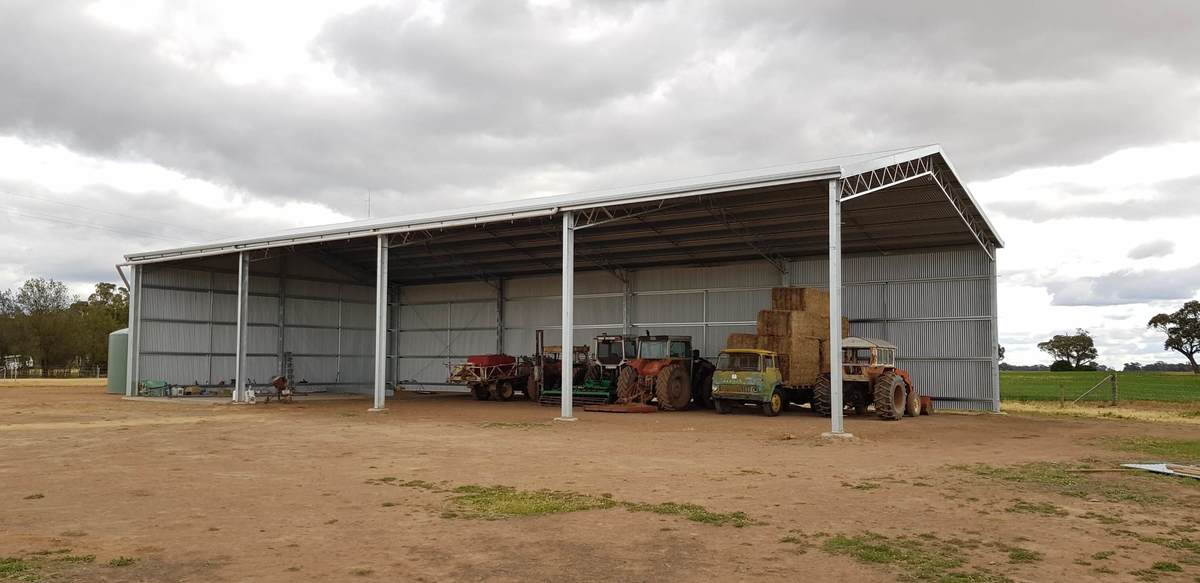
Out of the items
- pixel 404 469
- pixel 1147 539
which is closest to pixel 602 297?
pixel 404 469

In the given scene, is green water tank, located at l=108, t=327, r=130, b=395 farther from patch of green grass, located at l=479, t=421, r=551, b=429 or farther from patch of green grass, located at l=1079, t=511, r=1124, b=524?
patch of green grass, located at l=1079, t=511, r=1124, b=524

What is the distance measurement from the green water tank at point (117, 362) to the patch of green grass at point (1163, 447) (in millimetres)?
33868

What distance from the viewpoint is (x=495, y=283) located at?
36.0 metres

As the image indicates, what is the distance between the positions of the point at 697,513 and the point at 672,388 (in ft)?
52.1

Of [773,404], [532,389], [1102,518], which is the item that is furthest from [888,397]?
[532,389]

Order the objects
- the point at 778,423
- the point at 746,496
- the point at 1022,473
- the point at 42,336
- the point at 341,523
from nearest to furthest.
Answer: the point at 341,523
the point at 746,496
the point at 1022,473
the point at 778,423
the point at 42,336

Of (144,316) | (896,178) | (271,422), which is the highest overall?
(896,178)

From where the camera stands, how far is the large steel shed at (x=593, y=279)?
22219mm

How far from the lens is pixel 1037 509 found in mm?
8758

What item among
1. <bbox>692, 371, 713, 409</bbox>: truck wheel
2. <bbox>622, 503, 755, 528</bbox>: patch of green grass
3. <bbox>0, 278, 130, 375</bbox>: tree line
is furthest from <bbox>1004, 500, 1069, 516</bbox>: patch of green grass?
<bbox>0, 278, 130, 375</bbox>: tree line

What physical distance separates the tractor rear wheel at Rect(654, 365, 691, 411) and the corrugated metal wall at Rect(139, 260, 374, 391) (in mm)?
18121

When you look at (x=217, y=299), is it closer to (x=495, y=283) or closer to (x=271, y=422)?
(x=495, y=283)

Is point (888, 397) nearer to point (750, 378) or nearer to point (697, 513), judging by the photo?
point (750, 378)

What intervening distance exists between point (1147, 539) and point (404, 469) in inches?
346
